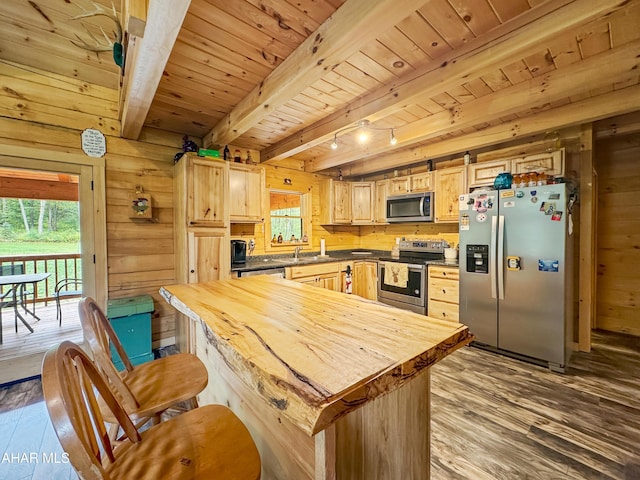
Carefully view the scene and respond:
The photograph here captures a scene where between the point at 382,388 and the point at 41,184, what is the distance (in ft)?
11.3

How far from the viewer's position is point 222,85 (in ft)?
7.50

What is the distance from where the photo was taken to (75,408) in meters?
0.70

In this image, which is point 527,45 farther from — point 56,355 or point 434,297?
point 434,297

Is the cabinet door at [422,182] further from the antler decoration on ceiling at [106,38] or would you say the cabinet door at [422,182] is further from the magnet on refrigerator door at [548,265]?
the antler decoration on ceiling at [106,38]

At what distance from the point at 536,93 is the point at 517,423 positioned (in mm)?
2496

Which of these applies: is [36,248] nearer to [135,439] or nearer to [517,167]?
[135,439]

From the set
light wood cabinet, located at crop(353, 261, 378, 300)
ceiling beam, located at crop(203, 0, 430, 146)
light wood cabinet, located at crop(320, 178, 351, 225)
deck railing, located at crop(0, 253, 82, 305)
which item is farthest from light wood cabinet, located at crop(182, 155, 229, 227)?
light wood cabinet, located at crop(353, 261, 378, 300)

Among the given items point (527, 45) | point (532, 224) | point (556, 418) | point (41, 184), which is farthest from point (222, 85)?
point (556, 418)

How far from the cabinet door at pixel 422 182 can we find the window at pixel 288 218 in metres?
1.71

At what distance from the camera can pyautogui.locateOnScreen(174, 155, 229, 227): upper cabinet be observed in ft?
9.30

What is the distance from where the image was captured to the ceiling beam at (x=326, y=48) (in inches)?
49.9

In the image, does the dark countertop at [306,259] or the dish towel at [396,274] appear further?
the dish towel at [396,274]

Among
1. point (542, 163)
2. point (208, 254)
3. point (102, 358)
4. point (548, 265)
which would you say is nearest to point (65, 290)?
point (208, 254)

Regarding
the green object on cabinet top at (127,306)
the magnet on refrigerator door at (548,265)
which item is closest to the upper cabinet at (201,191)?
the green object on cabinet top at (127,306)
